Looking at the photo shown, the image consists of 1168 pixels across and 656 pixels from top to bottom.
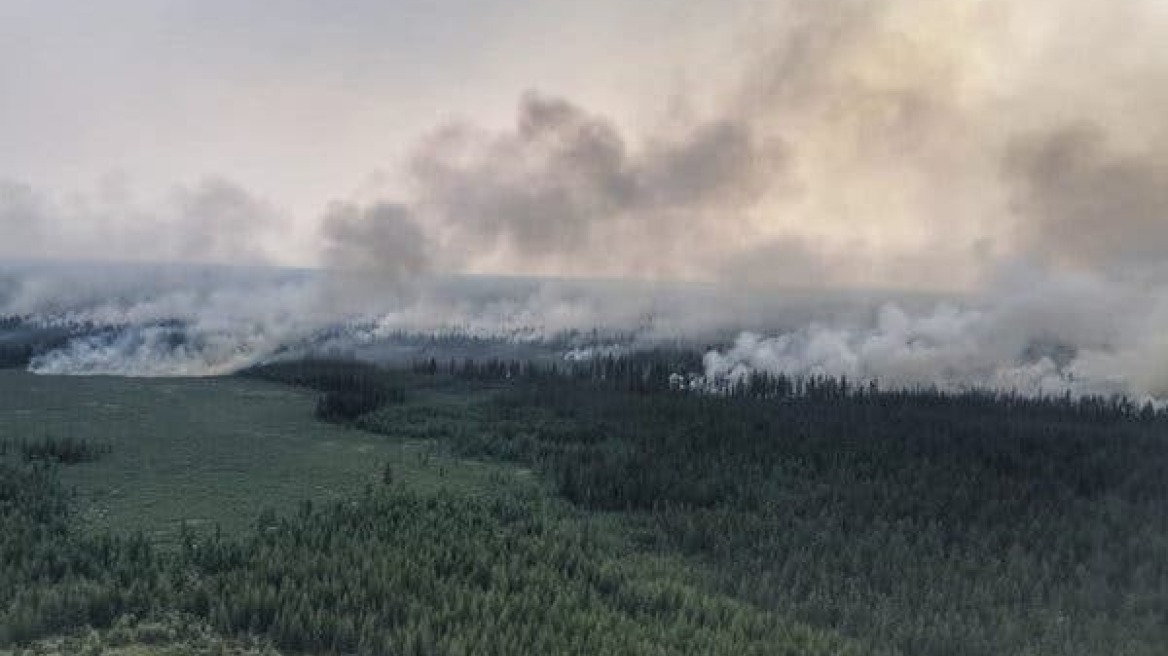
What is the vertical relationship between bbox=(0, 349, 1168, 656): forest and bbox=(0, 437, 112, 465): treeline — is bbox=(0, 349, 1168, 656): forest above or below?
below

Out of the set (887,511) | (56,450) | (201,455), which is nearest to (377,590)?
(201,455)

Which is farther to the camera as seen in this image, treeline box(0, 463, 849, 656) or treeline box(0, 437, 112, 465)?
treeline box(0, 437, 112, 465)

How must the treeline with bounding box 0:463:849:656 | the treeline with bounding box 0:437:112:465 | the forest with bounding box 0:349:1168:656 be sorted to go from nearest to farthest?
the treeline with bounding box 0:463:849:656, the forest with bounding box 0:349:1168:656, the treeline with bounding box 0:437:112:465

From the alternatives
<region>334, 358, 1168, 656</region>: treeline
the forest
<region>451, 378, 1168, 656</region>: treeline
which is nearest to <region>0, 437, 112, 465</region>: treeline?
the forest

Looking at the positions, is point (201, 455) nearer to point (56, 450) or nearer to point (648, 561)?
point (56, 450)

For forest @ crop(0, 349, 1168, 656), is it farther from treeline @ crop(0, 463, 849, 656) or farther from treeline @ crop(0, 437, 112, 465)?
treeline @ crop(0, 437, 112, 465)
